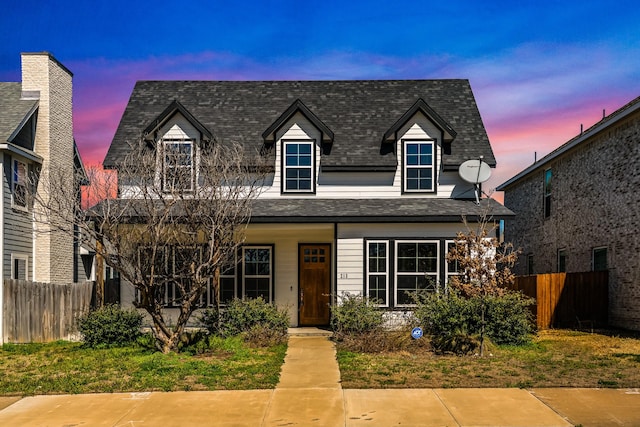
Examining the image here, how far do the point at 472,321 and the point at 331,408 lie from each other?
5.85m

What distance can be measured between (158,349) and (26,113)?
982 centimetres

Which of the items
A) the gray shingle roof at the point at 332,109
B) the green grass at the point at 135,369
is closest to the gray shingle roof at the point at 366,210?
the gray shingle roof at the point at 332,109

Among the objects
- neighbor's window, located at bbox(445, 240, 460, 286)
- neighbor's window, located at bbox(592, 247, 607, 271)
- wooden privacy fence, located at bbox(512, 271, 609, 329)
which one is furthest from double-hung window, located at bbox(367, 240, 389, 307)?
neighbor's window, located at bbox(592, 247, 607, 271)

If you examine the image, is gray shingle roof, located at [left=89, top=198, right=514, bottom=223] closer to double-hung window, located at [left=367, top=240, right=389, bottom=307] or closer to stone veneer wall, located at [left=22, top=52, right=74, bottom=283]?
double-hung window, located at [left=367, top=240, right=389, bottom=307]

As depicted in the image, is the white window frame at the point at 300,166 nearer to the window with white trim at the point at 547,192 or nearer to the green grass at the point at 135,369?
the green grass at the point at 135,369

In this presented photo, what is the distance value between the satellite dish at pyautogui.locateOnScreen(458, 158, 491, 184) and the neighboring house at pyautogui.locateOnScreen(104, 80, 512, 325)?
832mm

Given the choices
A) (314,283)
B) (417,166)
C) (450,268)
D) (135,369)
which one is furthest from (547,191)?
(135,369)

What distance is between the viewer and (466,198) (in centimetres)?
1881

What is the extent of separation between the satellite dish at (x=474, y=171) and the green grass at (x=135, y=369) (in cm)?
736

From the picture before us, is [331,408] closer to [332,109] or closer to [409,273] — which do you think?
[409,273]

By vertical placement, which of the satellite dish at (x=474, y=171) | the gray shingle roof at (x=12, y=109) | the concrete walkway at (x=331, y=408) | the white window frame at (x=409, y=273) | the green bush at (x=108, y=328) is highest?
the gray shingle roof at (x=12, y=109)

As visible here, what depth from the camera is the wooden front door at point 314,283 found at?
62.8ft

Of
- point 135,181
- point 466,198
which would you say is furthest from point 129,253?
point 466,198

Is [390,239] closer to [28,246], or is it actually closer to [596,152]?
[596,152]
